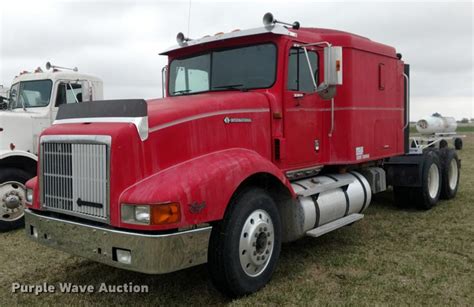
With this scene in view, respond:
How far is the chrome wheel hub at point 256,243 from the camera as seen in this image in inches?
165

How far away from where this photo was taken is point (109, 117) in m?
3.93

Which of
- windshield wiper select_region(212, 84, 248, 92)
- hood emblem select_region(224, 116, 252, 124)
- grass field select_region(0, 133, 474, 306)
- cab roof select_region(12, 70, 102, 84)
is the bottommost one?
grass field select_region(0, 133, 474, 306)

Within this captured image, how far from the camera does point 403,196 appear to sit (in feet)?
27.3

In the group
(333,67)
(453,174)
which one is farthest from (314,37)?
(453,174)

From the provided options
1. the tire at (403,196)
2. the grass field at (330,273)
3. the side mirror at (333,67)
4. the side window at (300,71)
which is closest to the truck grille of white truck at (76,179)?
the grass field at (330,273)

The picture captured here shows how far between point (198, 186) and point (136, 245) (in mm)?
695

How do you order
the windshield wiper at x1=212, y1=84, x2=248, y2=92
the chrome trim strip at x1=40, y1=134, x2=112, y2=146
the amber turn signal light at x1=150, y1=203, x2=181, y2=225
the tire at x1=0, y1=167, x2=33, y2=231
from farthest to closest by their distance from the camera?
the tire at x1=0, y1=167, x2=33, y2=231, the windshield wiper at x1=212, y1=84, x2=248, y2=92, the chrome trim strip at x1=40, y1=134, x2=112, y2=146, the amber turn signal light at x1=150, y1=203, x2=181, y2=225

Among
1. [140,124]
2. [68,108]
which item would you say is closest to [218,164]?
[140,124]

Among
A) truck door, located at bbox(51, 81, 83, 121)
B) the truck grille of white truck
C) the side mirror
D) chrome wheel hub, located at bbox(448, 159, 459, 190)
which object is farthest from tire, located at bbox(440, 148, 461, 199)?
the truck grille of white truck

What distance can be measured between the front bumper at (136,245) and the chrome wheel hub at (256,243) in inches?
18.8

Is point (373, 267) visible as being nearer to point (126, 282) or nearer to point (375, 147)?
point (375, 147)

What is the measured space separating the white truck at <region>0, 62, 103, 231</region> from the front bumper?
3493 mm

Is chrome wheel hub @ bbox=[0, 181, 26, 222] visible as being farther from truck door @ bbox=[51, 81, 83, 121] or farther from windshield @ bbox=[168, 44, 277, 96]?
windshield @ bbox=[168, 44, 277, 96]

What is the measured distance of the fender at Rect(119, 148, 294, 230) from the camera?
3.57m
